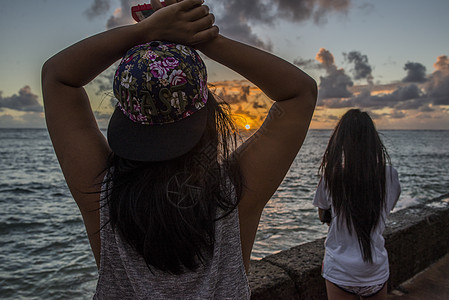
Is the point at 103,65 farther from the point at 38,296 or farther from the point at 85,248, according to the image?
the point at 85,248

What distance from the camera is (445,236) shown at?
180 inches

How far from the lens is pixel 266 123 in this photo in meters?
1.14

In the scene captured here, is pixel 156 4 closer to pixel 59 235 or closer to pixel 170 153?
pixel 170 153

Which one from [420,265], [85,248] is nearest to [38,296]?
[85,248]

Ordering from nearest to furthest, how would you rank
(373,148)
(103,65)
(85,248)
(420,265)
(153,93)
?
(153,93) → (103,65) → (373,148) → (420,265) → (85,248)

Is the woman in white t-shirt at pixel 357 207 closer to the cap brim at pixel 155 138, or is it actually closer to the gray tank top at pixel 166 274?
the gray tank top at pixel 166 274

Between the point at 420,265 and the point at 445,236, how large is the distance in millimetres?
744

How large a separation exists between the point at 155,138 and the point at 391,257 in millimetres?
3521

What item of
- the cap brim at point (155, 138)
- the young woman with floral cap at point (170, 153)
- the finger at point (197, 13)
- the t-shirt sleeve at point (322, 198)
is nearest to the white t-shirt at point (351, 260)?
the t-shirt sleeve at point (322, 198)

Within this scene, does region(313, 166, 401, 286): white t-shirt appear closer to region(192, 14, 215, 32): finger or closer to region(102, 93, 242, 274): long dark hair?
region(102, 93, 242, 274): long dark hair

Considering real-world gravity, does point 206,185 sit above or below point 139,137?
below

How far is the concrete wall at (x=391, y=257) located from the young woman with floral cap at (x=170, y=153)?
63.4 inches

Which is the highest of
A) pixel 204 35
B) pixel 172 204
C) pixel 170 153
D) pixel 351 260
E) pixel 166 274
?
pixel 204 35

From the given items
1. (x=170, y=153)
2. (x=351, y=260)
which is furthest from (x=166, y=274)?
(x=351, y=260)
